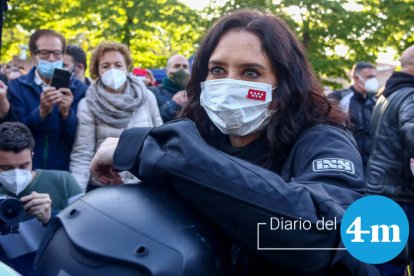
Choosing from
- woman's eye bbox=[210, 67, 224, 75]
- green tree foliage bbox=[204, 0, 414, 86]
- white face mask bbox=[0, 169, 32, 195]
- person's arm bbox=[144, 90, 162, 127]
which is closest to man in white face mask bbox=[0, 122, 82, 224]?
white face mask bbox=[0, 169, 32, 195]

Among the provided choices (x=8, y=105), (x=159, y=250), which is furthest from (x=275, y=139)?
(x=8, y=105)

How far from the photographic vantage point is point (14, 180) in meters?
3.47

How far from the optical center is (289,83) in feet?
5.97

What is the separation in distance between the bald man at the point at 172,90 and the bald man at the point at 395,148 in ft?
4.81

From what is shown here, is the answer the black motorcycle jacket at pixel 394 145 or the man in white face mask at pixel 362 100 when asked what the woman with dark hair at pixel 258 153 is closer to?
the black motorcycle jacket at pixel 394 145

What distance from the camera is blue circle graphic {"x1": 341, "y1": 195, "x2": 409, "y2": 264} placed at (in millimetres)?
1323

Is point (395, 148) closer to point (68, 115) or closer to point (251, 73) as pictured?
point (68, 115)

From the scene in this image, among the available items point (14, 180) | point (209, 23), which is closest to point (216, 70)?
point (14, 180)

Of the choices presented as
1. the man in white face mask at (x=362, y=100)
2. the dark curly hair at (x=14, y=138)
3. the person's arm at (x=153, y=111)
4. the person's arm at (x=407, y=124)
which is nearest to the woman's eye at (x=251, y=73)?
the dark curly hair at (x=14, y=138)

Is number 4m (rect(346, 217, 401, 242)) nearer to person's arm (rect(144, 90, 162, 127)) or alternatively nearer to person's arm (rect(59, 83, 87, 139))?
person's arm (rect(59, 83, 87, 139))

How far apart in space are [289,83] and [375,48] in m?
9.25

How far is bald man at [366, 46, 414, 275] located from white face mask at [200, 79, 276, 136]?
2817mm

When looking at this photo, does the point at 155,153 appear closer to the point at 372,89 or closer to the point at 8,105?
the point at 8,105

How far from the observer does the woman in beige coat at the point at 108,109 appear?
15.4ft
